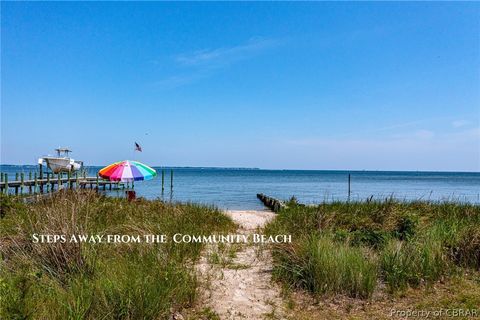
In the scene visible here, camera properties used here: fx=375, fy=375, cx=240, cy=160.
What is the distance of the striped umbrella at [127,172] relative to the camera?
13.1 metres

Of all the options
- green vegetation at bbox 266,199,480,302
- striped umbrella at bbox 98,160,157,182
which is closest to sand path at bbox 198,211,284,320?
green vegetation at bbox 266,199,480,302

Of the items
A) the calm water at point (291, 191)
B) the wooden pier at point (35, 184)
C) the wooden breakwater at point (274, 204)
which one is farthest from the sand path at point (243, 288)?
the wooden pier at point (35, 184)

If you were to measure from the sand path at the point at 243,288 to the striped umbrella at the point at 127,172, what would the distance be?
7047 mm

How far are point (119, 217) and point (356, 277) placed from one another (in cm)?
645

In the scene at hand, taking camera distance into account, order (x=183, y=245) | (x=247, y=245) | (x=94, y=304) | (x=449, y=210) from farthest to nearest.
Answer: (x=449, y=210) → (x=247, y=245) → (x=183, y=245) → (x=94, y=304)

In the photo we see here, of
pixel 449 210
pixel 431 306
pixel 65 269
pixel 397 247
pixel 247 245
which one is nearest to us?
pixel 431 306

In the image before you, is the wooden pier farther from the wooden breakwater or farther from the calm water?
the wooden breakwater

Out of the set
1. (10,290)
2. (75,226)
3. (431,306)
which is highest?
(75,226)

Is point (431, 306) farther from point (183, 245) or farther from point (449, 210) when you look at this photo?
point (449, 210)

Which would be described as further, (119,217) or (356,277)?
(119,217)

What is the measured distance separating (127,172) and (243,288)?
8891mm

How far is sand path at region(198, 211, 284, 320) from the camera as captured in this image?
4.73 m

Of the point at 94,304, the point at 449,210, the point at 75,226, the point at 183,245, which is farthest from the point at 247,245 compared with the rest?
the point at 449,210

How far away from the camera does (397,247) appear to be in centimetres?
618
